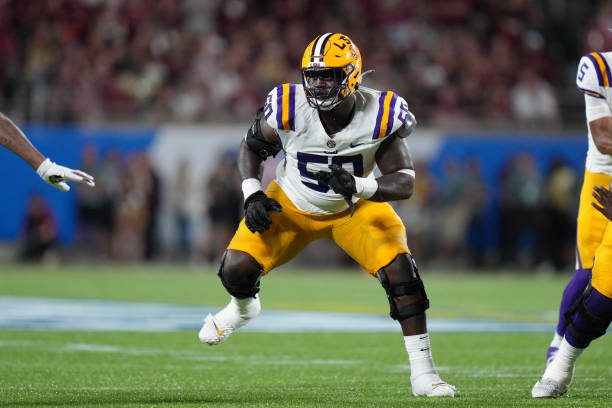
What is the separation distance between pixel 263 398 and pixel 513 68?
11653mm

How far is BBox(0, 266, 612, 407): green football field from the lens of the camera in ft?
16.3

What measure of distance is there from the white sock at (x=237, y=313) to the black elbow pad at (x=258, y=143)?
695 mm

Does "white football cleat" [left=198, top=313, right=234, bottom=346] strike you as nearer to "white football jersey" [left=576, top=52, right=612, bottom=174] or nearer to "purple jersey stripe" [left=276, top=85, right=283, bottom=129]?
"purple jersey stripe" [left=276, top=85, right=283, bottom=129]

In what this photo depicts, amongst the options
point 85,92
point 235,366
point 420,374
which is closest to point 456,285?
point 85,92

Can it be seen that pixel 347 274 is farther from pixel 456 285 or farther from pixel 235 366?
pixel 235 366

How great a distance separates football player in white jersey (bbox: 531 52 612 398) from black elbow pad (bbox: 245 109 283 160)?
1.44 meters

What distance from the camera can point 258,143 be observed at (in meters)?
5.53

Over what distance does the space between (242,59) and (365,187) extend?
10.3 metres

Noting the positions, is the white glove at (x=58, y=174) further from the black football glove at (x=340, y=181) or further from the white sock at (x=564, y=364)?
the white sock at (x=564, y=364)

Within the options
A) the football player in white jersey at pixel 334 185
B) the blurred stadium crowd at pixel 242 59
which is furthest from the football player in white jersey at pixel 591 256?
the blurred stadium crowd at pixel 242 59

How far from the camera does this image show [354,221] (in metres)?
5.43

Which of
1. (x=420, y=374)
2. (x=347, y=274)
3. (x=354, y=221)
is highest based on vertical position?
(x=354, y=221)

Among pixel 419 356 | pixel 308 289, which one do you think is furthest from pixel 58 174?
pixel 308 289

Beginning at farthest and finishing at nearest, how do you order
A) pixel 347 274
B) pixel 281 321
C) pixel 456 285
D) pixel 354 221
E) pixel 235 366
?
pixel 347 274, pixel 456 285, pixel 281 321, pixel 235 366, pixel 354 221
